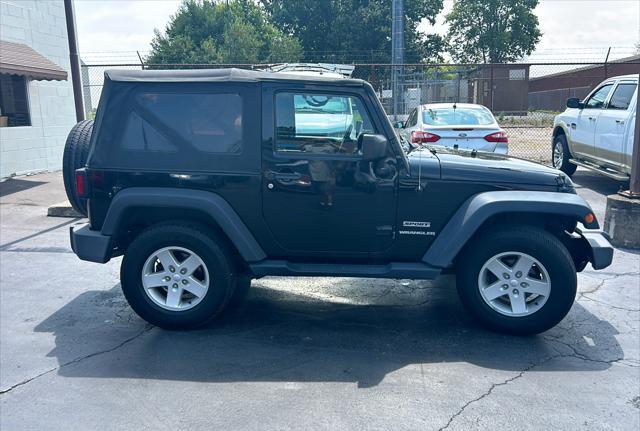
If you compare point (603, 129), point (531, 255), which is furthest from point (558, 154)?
point (531, 255)

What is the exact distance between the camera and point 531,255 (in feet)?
14.5

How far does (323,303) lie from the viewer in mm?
5352

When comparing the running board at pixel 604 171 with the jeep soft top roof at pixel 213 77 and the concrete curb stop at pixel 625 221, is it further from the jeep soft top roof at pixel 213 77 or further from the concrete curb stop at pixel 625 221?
the jeep soft top roof at pixel 213 77

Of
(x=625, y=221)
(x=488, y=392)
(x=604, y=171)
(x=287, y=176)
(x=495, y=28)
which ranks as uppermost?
(x=495, y=28)

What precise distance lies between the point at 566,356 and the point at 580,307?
1138 millimetres

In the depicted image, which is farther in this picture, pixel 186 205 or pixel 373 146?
pixel 186 205

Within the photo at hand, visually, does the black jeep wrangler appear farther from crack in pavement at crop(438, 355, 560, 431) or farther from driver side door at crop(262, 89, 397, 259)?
crack in pavement at crop(438, 355, 560, 431)

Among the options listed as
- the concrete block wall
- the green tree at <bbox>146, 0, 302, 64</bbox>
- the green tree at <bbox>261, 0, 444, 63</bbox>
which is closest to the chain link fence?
the concrete block wall

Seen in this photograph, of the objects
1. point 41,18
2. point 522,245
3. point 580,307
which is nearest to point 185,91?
point 522,245

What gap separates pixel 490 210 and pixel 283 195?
161 centimetres

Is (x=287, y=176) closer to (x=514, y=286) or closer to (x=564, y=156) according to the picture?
(x=514, y=286)

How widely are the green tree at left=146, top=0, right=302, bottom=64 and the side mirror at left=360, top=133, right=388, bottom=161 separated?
32.6m

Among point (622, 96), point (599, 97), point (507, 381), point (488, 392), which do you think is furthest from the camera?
point (599, 97)

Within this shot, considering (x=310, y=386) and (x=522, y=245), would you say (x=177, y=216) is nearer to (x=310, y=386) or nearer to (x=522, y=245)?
(x=310, y=386)
